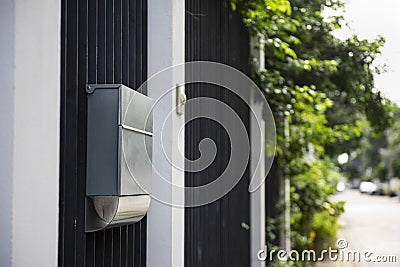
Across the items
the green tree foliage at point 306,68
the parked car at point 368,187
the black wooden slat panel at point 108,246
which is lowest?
the parked car at point 368,187

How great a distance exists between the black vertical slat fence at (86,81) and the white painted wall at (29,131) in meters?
0.17

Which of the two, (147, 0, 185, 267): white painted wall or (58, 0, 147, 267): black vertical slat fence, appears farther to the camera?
(147, 0, 185, 267): white painted wall

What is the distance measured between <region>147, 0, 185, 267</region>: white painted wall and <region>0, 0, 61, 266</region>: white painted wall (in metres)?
1.04

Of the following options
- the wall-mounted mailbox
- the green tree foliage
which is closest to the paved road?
the green tree foliage

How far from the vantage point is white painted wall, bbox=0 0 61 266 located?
154 cm

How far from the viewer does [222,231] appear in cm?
448

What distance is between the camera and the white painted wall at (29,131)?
154 cm

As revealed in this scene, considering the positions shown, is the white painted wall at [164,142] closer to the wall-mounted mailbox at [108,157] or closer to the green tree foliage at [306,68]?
the wall-mounted mailbox at [108,157]

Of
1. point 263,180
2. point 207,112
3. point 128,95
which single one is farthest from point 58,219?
point 263,180

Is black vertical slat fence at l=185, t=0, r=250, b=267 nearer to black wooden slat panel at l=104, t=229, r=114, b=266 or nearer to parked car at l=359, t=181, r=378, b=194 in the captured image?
black wooden slat panel at l=104, t=229, r=114, b=266

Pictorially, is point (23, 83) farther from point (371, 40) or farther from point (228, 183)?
point (371, 40)

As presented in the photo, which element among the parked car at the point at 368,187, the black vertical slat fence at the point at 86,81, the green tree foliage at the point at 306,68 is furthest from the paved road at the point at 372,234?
the parked car at the point at 368,187

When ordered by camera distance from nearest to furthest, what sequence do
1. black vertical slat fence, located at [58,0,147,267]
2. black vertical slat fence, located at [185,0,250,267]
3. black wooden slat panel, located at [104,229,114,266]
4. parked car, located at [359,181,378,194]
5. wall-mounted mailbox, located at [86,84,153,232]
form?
black vertical slat fence, located at [58,0,147,267]
wall-mounted mailbox, located at [86,84,153,232]
black wooden slat panel, located at [104,229,114,266]
black vertical slat fence, located at [185,0,250,267]
parked car, located at [359,181,378,194]

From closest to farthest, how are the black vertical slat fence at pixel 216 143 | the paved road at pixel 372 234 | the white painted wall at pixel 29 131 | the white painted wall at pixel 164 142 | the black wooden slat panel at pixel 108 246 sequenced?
the white painted wall at pixel 29 131, the black wooden slat panel at pixel 108 246, the white painted wall at pixel 164 142, the black vertical slat fence at pixel 216 143, the paved road at pixel 372 234
